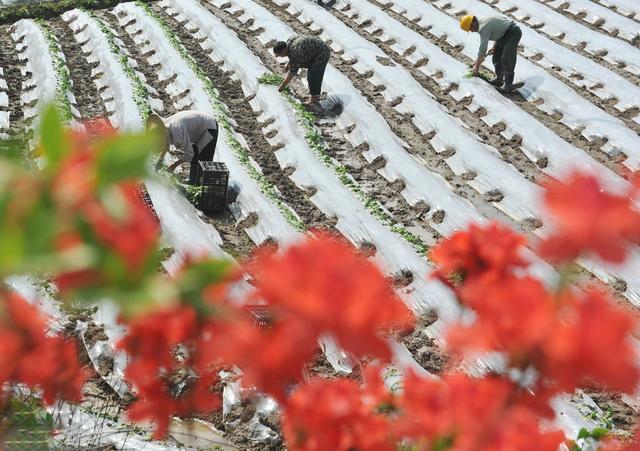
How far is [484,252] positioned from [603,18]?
325 inches

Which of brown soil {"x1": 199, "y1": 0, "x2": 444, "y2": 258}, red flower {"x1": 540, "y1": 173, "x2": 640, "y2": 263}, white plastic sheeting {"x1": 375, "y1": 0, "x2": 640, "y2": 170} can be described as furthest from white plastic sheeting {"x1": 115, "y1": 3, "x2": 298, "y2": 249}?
red flower {"x1": 540, "y1": 173, "x2": 640, "y2": 263}

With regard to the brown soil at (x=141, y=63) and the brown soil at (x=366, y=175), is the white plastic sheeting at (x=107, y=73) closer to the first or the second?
the brown soil at (x=141, y=63)

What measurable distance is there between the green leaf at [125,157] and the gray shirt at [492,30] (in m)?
7.14

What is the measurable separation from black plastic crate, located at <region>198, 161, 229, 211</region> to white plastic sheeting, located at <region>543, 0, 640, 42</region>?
5109 millimetres

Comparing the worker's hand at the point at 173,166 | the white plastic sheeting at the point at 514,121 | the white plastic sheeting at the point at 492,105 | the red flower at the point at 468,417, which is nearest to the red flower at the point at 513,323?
the red flower at the point at 468,417

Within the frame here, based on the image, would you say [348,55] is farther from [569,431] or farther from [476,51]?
[569,431]

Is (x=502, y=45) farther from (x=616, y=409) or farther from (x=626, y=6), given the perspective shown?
(x=616, y=409)

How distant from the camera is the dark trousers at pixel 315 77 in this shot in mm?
A: 7121

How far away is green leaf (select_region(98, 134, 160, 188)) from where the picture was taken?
50cm

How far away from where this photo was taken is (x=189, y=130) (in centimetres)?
568

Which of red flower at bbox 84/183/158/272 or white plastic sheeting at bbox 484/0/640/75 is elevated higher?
red flower at bbox 84/183/158/272

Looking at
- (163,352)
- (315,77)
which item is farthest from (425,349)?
(315,77)

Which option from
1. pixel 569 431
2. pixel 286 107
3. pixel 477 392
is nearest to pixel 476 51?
pixel 286 107

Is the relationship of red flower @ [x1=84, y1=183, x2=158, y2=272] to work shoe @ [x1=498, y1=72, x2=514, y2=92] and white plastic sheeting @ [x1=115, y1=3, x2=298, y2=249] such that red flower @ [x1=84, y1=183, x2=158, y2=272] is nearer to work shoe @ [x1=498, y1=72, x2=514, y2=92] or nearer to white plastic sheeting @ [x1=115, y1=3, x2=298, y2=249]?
white plastic sheeting @ [x1=115, y1=3, x2=298, y2=249]
